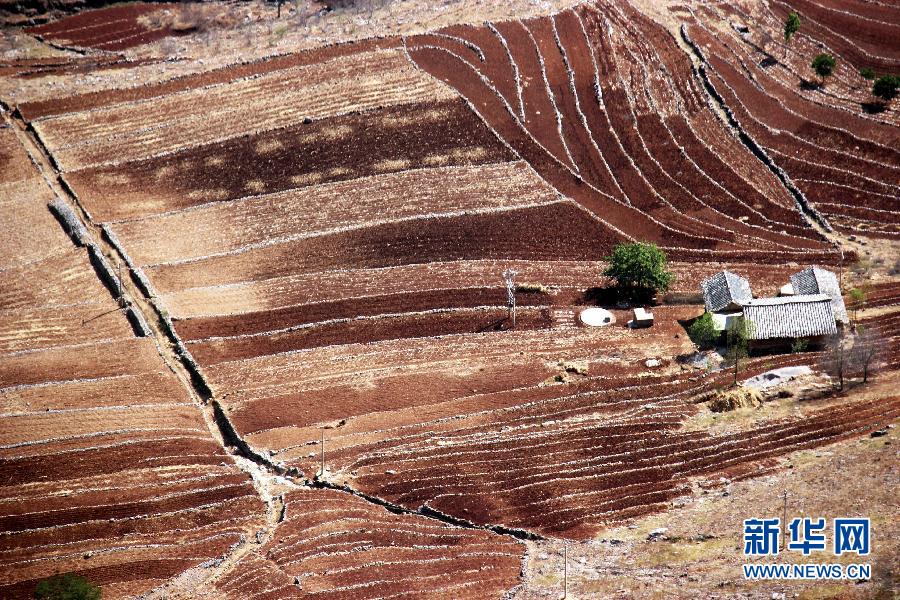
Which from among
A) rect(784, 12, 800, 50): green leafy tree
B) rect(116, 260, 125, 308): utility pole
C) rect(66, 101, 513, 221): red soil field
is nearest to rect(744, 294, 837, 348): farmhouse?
rect(66, 101, 513, 221): red soil field

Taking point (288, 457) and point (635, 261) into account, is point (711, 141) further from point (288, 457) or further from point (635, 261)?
point (288, 457)

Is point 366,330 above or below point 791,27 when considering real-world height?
below

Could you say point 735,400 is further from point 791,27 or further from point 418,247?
point 791,27

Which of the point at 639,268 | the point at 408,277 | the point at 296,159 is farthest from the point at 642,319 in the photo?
the point at 296,159

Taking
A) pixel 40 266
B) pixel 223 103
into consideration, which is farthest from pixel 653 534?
pixel 223 103

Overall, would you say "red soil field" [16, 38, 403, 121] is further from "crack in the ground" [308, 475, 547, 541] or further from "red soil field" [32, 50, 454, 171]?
"crack in the ground" [308, 475, 547, 541]
